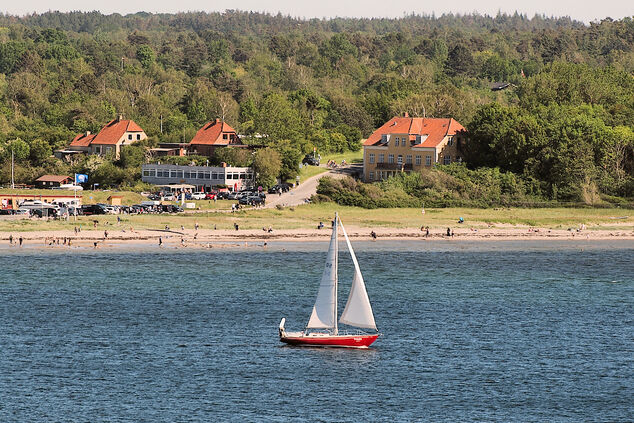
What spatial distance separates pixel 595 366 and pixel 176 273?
4408 centimetres

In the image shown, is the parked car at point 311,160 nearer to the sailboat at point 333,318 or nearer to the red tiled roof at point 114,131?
the red tiled roof at point 114,131

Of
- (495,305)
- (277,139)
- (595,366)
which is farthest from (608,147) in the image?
(595,366)

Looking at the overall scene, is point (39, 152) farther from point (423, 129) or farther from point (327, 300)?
point (327, 300)

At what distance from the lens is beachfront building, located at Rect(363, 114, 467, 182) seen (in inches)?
5802

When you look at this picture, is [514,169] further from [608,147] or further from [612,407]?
[612,407]

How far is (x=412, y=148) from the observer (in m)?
148

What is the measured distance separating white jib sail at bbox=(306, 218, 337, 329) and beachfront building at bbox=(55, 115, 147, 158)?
97727 mm

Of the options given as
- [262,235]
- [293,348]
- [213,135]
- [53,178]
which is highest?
[213,135]

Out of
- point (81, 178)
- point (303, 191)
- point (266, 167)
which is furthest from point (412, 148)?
point (81, 178)

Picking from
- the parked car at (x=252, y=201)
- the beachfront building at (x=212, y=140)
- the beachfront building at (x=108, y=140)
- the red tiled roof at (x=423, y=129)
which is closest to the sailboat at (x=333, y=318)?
the parked car at (x=252, y=201)

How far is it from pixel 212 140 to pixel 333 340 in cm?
9351

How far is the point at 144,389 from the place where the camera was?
5712 centimetres

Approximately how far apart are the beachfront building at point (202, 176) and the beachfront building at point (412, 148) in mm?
18083

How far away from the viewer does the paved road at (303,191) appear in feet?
433
